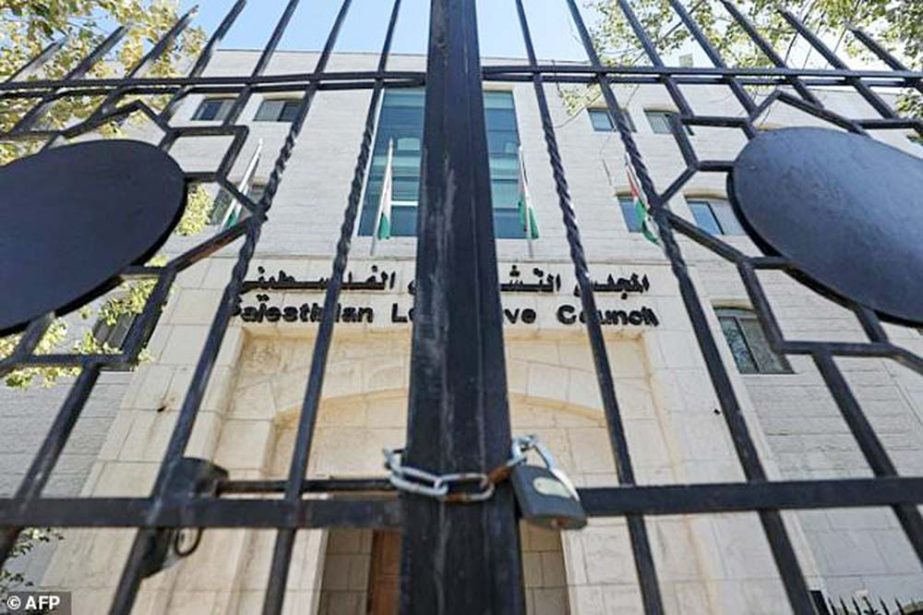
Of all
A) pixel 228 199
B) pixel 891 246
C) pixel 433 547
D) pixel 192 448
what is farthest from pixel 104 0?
pixel 891 246

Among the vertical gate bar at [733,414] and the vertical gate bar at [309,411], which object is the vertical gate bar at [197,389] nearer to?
the vertical gate bar at [309,411]

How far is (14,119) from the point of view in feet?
12.0

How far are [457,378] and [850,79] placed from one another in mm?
2122

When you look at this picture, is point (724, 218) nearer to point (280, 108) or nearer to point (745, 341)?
point (745, 341)

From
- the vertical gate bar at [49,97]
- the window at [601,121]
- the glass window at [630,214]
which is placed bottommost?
the vertical gate bar at [49,97]

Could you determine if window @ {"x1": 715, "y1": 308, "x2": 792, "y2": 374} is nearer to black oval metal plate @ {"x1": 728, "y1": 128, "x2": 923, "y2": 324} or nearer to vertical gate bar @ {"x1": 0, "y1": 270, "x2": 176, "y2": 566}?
black oval metal plate @ {"x1": 728, "y1": 128, "x2": 923, "y2": 324}

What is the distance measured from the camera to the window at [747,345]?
6.66m

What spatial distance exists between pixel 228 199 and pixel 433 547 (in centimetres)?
748

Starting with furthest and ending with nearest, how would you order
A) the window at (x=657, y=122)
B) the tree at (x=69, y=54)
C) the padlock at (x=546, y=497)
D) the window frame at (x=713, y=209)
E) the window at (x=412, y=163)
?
1. the window at (x=657, y=122)
2. the window frame at (x=713, y=209)
3. the window at (x=412, y=163)
4. the tree at (x=69, y=54)
5. the padlock at (x=546, y=497)

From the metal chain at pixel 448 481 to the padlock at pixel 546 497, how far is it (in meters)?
0.02

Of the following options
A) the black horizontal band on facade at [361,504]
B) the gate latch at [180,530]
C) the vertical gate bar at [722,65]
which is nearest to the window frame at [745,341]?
the vertical gate bar at [722,65]

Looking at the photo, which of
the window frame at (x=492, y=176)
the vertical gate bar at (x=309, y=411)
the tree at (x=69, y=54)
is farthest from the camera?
the window frame at (x=492, y=176)

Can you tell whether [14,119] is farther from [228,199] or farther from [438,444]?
[438,444]

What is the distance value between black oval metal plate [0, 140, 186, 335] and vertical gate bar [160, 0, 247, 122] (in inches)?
6.7
